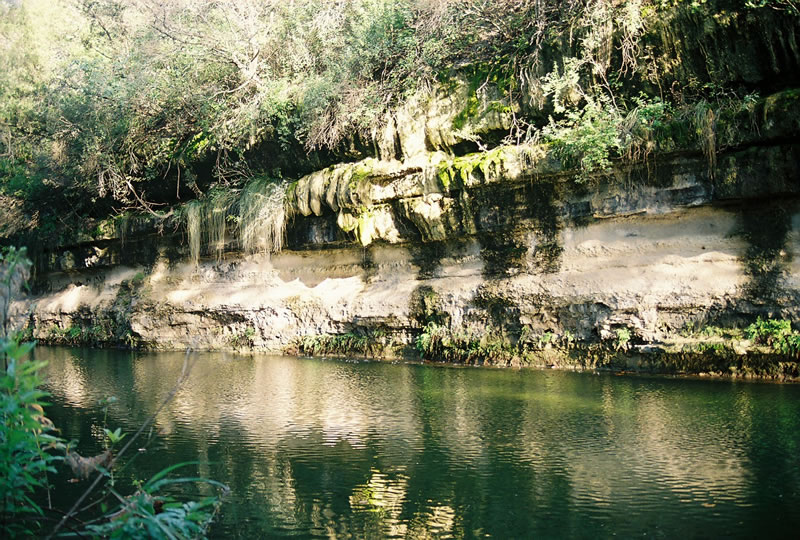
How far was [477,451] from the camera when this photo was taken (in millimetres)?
7465

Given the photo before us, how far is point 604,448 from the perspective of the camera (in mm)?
7422

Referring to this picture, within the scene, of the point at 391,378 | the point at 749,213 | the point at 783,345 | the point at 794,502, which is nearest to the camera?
the point at 794,502

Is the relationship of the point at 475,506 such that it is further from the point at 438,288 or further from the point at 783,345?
the point at 438,288

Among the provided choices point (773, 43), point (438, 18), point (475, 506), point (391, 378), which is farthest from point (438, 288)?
point (475, 506)

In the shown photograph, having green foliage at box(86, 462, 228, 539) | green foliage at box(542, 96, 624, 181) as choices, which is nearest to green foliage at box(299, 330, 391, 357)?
green foliage at box(542, 96, 624, 181)

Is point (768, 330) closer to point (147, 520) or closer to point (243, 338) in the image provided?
point (147, 520)

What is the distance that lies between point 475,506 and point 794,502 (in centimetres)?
249

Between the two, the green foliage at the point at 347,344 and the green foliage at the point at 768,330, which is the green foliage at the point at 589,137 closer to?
the green foliage at the point at 768,330

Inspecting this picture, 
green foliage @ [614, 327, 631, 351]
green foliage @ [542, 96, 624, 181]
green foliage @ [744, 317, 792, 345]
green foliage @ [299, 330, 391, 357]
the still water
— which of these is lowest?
the still water

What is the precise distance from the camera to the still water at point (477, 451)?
5441mm

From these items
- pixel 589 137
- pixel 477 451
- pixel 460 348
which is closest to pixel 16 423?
pixel 477 451

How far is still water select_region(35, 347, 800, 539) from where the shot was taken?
214 inches

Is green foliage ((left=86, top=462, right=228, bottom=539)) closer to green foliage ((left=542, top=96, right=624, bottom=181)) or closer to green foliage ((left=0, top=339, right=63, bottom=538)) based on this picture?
green foliage ((left=0, top=339, right=63, bottom=538))

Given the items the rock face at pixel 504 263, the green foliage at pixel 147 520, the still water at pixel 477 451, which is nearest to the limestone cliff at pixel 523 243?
the rock face at pixel 504 263
